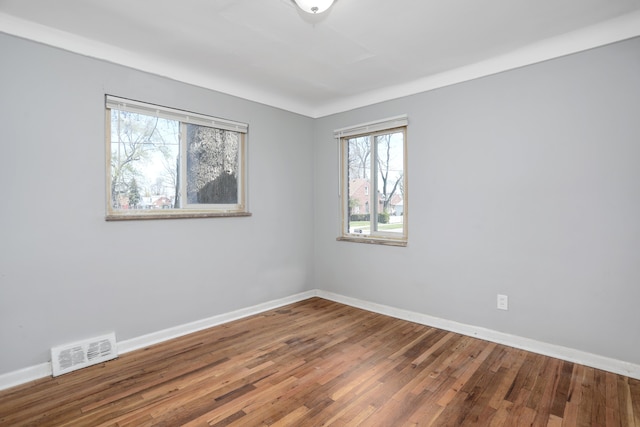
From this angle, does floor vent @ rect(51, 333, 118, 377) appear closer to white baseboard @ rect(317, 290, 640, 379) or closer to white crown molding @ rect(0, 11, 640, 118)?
white crown molding @ rect(0, 11, 640, 118)

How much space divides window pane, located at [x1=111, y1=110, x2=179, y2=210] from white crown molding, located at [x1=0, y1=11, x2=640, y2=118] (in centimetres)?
45

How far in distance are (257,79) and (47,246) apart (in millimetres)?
2326

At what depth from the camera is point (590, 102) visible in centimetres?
249

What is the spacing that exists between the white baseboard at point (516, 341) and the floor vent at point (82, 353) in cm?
250

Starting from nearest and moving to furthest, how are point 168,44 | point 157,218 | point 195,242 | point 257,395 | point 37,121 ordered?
point 257,395
point 37,121
point 168,44
point 157,218
point 195,242

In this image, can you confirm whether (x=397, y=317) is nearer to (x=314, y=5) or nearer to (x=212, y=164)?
(x=212, y=164)

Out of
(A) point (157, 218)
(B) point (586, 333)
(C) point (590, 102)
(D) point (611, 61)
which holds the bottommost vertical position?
(B) point (586, 333)

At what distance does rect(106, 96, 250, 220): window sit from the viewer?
9.11 feet

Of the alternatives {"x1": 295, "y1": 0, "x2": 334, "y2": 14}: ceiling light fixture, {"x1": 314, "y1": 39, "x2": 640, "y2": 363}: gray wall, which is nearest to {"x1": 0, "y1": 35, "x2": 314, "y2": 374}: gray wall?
{"x1": 295, "y1": 0, "x2": 334, "y2": 14}: ceiling light fixture

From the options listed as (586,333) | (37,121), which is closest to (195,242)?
(37,121)

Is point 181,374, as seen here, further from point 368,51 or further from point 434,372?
point 368,51

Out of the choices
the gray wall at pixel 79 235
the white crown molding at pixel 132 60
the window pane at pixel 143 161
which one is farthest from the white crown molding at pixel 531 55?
the window pane at pixel 143 161

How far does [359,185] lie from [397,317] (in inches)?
62.0

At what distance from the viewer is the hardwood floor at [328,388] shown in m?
1.90
